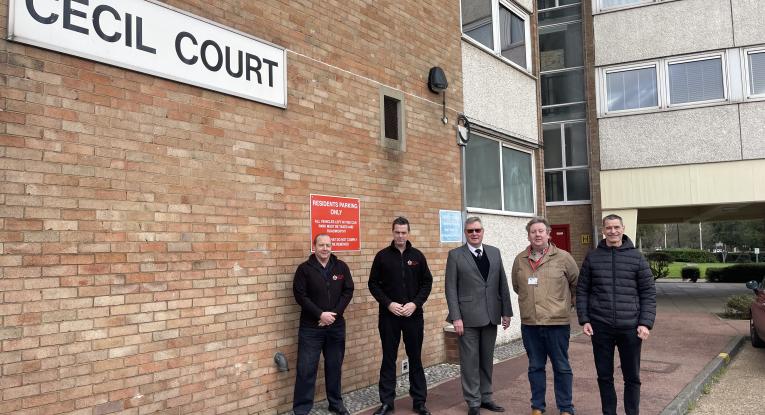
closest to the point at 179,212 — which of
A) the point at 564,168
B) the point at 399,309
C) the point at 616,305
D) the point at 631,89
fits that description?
A: the point at 399,309

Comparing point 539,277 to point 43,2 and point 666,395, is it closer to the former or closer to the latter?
point 666,395

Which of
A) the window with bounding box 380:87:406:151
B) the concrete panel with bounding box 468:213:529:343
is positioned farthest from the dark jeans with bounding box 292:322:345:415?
the concrete panel with bounding box 468:213:529:343

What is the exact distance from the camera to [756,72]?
13.9 metres

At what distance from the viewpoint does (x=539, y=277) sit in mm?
5137

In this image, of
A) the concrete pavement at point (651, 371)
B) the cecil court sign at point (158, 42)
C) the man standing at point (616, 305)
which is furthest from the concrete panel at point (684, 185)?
the cecil court sign at point (158, 42)

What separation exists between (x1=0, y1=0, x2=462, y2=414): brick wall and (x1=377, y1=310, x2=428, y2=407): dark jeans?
81cm

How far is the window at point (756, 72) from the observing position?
1385 cm

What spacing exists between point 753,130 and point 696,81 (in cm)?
180

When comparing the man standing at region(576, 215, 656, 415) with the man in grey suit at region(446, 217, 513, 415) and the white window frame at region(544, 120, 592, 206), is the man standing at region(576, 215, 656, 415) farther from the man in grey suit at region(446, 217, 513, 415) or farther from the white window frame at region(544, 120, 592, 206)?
the white window frame at region(544, 120, 592, 206)

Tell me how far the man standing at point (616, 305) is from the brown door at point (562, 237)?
472 inches

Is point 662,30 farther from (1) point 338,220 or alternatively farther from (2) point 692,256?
(2) point 692,256

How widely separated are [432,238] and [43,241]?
15.6 ft

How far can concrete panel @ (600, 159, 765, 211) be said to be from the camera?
13.7 m

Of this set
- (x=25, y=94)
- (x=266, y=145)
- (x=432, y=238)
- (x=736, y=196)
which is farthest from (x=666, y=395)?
(x=736, y=196)
